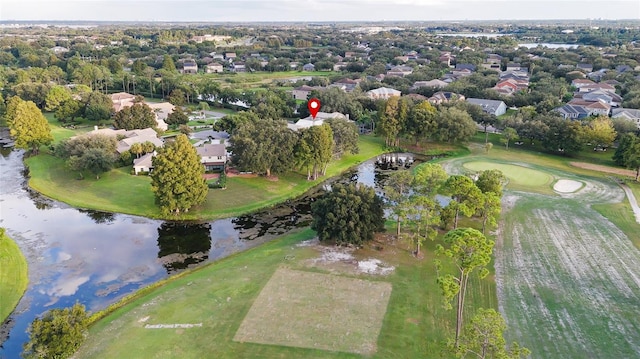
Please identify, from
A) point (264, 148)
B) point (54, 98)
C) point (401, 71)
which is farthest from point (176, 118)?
point (401, 71)

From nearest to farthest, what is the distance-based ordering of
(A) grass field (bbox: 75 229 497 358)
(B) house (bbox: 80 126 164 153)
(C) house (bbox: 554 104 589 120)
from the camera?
(A) grass field (bbox: 75 229 497 358), (B) house (bbox: 80 126 164 153), (C) house (bbox: 554 104 589 120)

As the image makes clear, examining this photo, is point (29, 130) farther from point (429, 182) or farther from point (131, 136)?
point (429, 182)

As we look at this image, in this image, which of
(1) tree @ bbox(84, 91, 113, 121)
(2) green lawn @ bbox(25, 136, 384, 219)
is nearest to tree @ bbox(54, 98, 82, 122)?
(1) tree @ bbox(84, 91, 113, 121)

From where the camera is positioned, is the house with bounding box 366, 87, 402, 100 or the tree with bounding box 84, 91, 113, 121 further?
the house with bounding box 366, 87, 402, 100

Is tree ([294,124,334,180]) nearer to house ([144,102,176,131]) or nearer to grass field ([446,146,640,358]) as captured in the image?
grass field ([446,146,640,358])

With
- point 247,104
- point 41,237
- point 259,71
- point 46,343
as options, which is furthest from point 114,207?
point 259,71

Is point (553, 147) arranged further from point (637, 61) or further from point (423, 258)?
point (637, 61)
